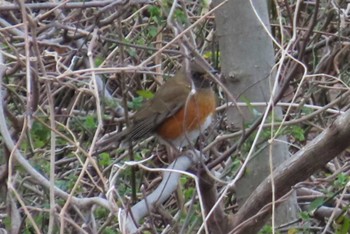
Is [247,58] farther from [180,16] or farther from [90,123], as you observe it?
[90,123]

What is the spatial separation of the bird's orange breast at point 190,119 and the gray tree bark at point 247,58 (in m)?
0.31

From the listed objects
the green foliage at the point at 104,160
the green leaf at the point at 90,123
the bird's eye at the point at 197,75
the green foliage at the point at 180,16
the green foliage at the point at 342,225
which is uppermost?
the green foliage at the point at 180,16

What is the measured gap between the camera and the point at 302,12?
16.7 ft

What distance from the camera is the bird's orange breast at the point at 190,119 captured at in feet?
12.9

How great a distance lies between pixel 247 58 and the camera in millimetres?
3525

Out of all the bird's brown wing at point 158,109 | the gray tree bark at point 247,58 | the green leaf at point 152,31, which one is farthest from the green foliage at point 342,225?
the green leaf at point 152,31

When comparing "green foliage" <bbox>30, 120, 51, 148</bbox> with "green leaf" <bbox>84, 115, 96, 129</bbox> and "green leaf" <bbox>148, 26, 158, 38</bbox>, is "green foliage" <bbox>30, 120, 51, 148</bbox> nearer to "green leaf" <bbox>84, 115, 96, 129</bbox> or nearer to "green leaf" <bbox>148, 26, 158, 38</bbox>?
"green leaf" <bbox>84, 115, 96, 129</bbox>

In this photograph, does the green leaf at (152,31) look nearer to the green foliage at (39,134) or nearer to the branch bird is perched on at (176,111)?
the branch bird is perched on at (176,111)

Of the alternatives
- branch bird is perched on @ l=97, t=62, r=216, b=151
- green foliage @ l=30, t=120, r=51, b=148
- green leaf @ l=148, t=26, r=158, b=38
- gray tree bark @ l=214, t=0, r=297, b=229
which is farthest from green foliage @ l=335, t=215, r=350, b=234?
green leaf @ l=148, t=26, r=158, b=38

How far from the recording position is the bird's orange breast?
3.92m

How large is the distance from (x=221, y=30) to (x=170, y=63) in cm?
94

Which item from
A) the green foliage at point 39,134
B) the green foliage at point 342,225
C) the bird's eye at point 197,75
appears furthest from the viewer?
the bird's eye at point 197,75

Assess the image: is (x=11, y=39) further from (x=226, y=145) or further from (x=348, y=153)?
(x=348, y=153)

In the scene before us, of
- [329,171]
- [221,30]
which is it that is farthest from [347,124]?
[329,171]
